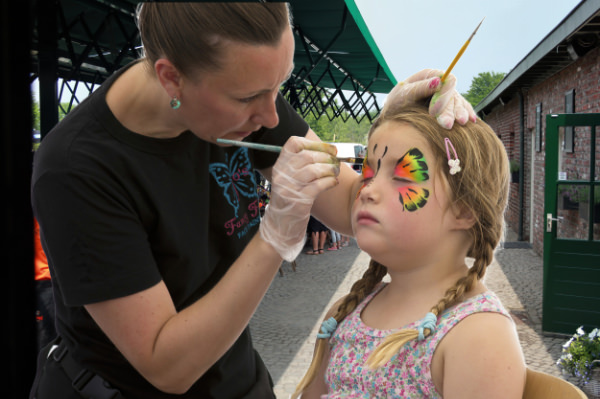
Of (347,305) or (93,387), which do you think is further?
(347,305)

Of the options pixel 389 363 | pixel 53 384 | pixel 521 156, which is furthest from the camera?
pixel 521 156

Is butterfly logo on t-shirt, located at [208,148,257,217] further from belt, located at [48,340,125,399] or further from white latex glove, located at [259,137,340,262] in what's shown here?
belt, located at [48,340,125,399]

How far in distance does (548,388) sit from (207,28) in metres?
1.19

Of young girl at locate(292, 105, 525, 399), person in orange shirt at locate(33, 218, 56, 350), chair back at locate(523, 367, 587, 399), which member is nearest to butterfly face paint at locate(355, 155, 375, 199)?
young girl at locate(292, 105, 525, 399)

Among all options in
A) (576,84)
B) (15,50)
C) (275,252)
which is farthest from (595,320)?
(15,50)

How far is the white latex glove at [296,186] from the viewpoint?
129 centimetres

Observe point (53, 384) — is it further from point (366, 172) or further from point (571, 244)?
point (571, 244)

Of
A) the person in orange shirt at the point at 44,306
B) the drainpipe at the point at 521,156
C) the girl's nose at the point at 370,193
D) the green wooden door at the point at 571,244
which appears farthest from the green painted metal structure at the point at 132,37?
the drainpipe at the point at 521,156

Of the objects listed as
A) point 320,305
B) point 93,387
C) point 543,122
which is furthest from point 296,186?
point 543,122

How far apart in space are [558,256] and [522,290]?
5.77ft

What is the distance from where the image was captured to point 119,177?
1.19 metres

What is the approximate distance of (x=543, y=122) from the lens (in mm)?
9695

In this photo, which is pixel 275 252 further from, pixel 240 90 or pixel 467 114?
pixel 467 114

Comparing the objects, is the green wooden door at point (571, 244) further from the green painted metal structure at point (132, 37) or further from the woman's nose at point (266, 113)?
the woman's nose at point (266, 113)
